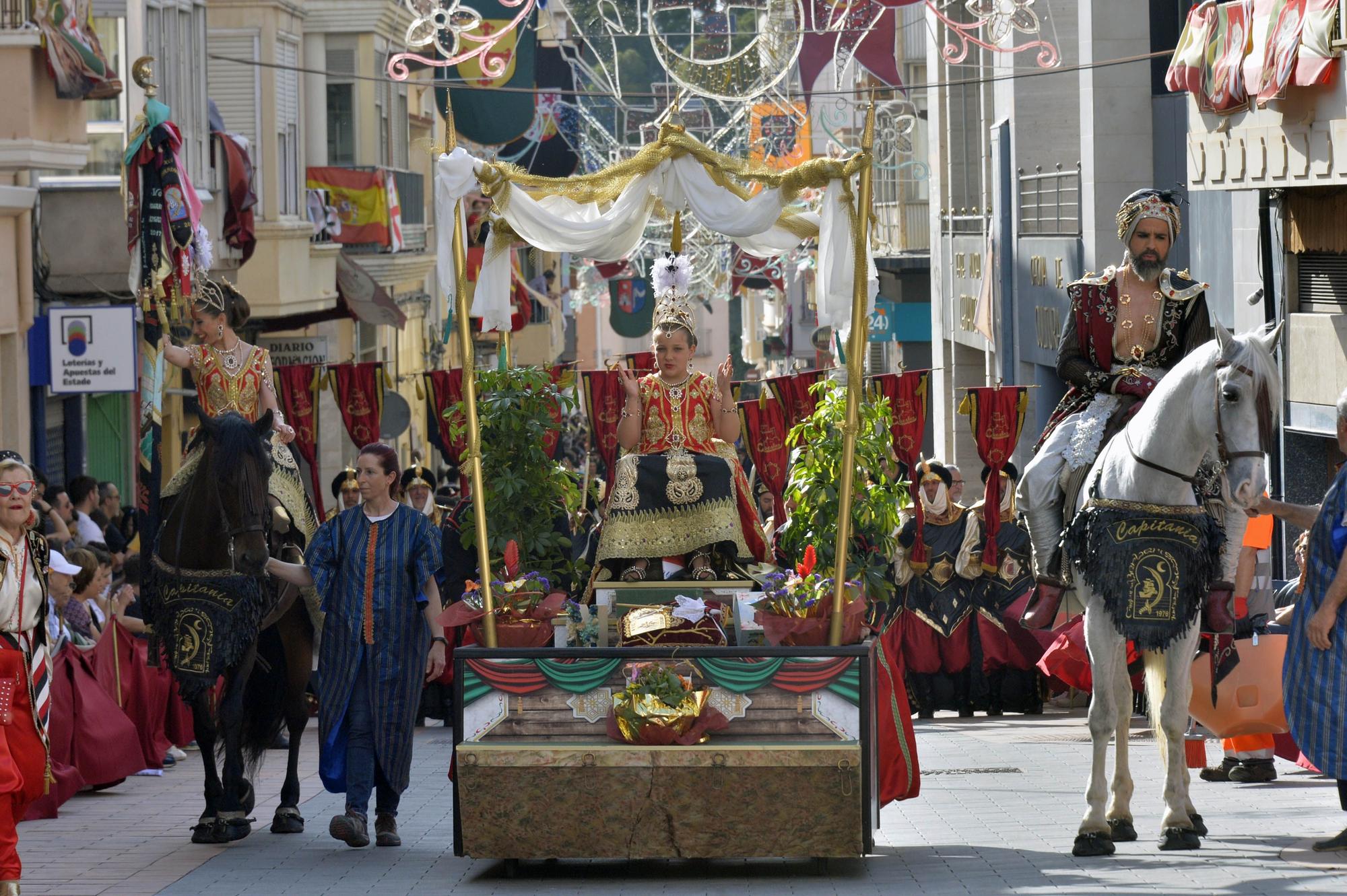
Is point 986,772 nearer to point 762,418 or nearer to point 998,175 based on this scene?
point 762,418

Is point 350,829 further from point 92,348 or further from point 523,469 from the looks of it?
point 92,348

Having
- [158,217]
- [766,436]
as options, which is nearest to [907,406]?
[766,436]

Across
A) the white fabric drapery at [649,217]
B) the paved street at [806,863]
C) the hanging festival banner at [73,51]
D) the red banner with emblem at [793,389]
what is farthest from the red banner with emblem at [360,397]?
the white fabric drapery at [649,217]

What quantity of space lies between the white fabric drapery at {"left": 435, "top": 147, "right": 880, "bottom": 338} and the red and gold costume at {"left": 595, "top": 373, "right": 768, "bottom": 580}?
38.1 inches

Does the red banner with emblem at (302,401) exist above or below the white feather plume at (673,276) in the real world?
below

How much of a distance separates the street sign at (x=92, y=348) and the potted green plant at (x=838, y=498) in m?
11.1

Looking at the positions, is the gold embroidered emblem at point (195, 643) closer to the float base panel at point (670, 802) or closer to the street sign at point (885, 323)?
the float base panel at point (670, 802)

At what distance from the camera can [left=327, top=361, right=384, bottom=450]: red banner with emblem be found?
19469mm

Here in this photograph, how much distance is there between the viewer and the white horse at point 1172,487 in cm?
889

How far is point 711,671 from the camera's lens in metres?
9.49

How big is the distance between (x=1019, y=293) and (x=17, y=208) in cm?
1466

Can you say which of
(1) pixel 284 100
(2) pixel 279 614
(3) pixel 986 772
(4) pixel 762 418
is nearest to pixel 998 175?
(1) pixel 284 100

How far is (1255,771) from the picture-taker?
12.0m

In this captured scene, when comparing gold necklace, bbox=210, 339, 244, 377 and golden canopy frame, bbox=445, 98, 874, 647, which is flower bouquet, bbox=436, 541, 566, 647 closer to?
golden canopy frame, bbox=445, 98, 874, 647
